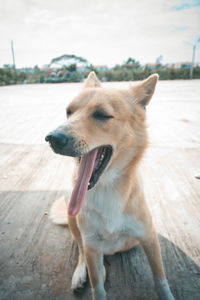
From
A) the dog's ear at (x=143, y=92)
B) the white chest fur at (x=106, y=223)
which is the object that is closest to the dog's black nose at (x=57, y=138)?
the white chest fur at (x=106, y=223)

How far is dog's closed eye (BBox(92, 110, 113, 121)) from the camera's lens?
60.1 inches

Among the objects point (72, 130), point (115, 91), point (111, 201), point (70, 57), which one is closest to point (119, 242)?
point (111, 201)

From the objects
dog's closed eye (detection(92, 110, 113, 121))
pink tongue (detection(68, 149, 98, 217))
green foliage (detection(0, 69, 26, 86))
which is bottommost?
pink tongue (detection(68, 149, 98, 217))

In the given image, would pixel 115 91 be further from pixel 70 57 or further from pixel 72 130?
pixel 70 57

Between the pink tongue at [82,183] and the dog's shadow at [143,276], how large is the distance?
71 centimetres

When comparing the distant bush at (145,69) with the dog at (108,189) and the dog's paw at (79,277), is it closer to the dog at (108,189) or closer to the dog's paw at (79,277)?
the dog at (108,189)

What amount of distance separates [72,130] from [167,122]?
5.14 m

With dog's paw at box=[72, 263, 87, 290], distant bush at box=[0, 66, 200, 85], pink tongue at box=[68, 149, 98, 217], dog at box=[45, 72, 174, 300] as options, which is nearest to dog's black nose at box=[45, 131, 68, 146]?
dog at box=[45, 72, 174, 300]

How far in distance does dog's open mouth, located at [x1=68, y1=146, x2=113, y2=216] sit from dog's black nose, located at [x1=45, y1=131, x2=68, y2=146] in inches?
11.0

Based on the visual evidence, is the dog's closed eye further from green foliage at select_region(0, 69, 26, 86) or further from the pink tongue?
green foliage at select_region(0, 69, 26, 86)

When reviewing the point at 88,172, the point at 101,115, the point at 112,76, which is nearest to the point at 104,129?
the point at 101,115

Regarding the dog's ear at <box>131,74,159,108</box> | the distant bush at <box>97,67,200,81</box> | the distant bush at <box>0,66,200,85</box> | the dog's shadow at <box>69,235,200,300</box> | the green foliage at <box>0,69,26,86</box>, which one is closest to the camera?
the dog's shadow at <box>69,235,200,300</box>

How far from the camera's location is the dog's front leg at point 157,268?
4.89 feet

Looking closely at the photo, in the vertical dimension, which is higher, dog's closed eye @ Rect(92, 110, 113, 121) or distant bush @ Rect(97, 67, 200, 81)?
distant bush @ Rect(97, 67, 200, 81)
